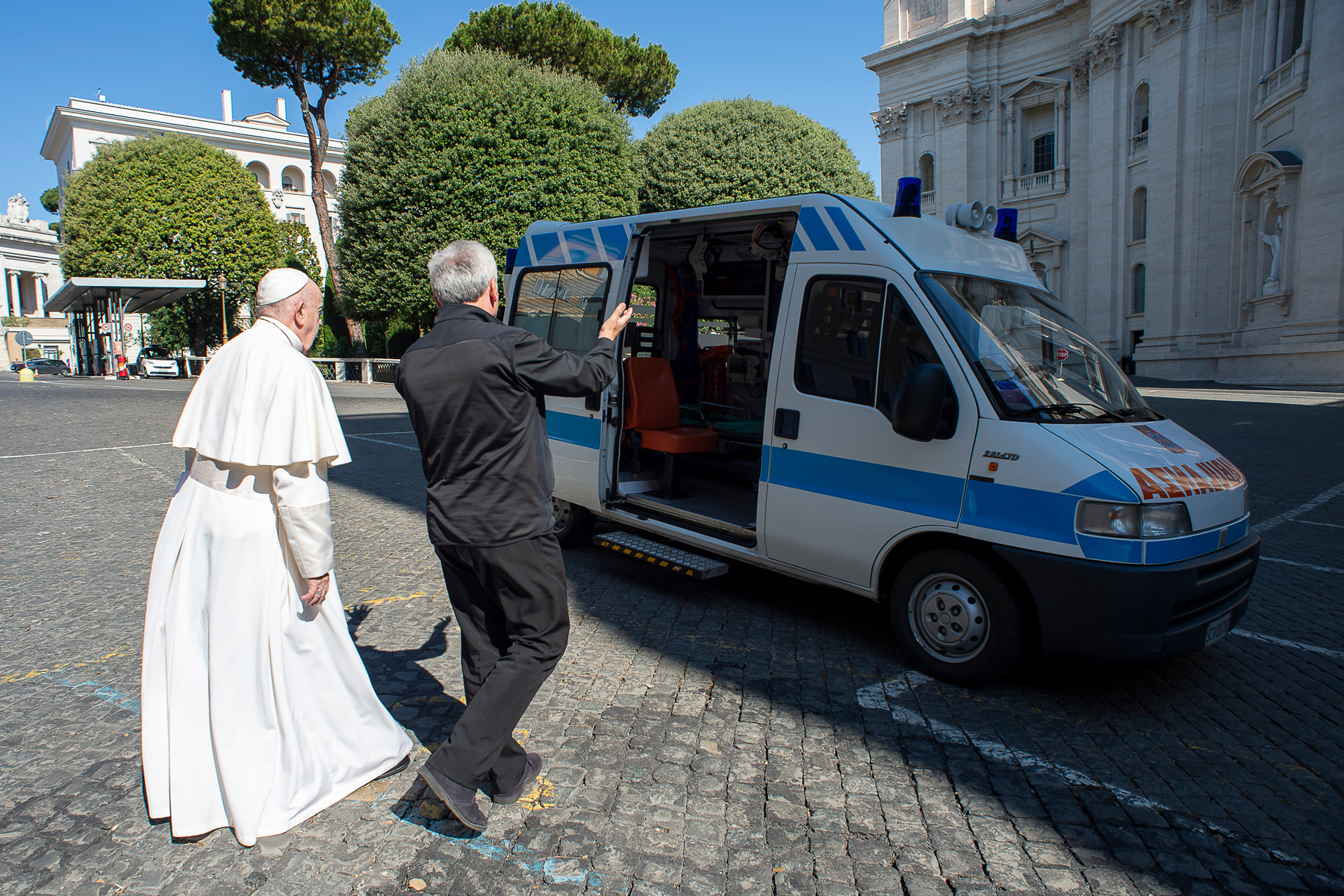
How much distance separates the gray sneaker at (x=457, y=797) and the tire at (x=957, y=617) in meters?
2.47

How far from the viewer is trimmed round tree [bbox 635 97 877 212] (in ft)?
106

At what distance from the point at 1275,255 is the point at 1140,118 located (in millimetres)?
11387

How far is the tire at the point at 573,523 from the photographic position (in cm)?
666

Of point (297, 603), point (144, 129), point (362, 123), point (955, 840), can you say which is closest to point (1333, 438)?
point (955, 840)

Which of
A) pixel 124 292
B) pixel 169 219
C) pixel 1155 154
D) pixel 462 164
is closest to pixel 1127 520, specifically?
pixel 462 164

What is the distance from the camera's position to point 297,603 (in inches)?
111

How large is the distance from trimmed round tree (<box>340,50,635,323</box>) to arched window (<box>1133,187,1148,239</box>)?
22.8 metres

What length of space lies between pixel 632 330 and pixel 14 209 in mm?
106949

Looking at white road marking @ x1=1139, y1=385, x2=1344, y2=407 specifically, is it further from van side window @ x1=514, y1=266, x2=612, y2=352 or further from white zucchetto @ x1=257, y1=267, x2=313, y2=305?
white zucchetto @ x1=257, y1=267, x2=313, y2=305

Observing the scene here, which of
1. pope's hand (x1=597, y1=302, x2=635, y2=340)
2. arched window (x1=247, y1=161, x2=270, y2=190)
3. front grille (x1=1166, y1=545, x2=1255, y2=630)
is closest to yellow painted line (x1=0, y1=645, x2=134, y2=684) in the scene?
pope's hand (x1=597, y1=302, x2=635, y2=340)

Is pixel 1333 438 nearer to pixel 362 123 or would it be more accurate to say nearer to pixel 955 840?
pixel 955 840

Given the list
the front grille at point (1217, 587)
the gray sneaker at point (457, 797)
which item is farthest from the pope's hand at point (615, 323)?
the front grille at point (1217, 587)

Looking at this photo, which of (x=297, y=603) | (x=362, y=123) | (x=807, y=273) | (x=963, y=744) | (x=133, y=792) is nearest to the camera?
(x=297, y=603)

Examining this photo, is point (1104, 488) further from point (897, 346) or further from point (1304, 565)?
point (1304, 565)
